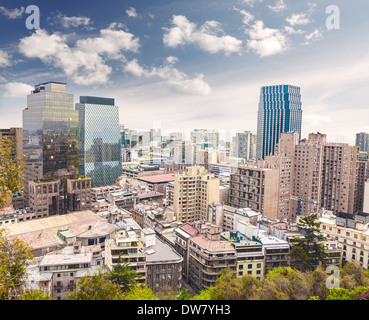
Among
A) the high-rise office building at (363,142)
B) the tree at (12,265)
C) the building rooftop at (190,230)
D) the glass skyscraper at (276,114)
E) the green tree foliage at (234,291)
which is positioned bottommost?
the building rooftop at (190,230)

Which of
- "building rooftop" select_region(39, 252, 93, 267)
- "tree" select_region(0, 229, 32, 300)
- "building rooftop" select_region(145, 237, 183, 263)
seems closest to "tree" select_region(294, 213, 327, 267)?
"building rooftop" select_region(145, 237, 183, 263)

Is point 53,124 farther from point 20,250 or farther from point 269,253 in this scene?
point 20,250

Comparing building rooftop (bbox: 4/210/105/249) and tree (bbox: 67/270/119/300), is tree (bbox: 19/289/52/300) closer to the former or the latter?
tree (bbox: 67/270/119/300)

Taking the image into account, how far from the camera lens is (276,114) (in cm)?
2788

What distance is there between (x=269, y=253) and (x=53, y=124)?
49.1 ft

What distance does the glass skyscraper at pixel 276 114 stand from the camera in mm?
26391

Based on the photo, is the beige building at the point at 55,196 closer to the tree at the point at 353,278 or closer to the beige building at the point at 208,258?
the beige building at the point at 208,258

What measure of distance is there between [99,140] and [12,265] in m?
24.0

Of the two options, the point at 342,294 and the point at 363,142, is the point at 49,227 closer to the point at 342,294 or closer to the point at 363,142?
the point at 342,294

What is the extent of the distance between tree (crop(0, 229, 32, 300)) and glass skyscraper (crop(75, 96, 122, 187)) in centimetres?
2288

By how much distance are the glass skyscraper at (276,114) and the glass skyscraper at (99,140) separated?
14.7 m

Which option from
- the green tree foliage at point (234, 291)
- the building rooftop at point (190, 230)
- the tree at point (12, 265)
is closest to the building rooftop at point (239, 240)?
the building rooftop at point (190, 230)

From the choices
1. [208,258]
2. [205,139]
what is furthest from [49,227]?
[205,139]

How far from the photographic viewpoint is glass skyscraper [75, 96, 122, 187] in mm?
24328
